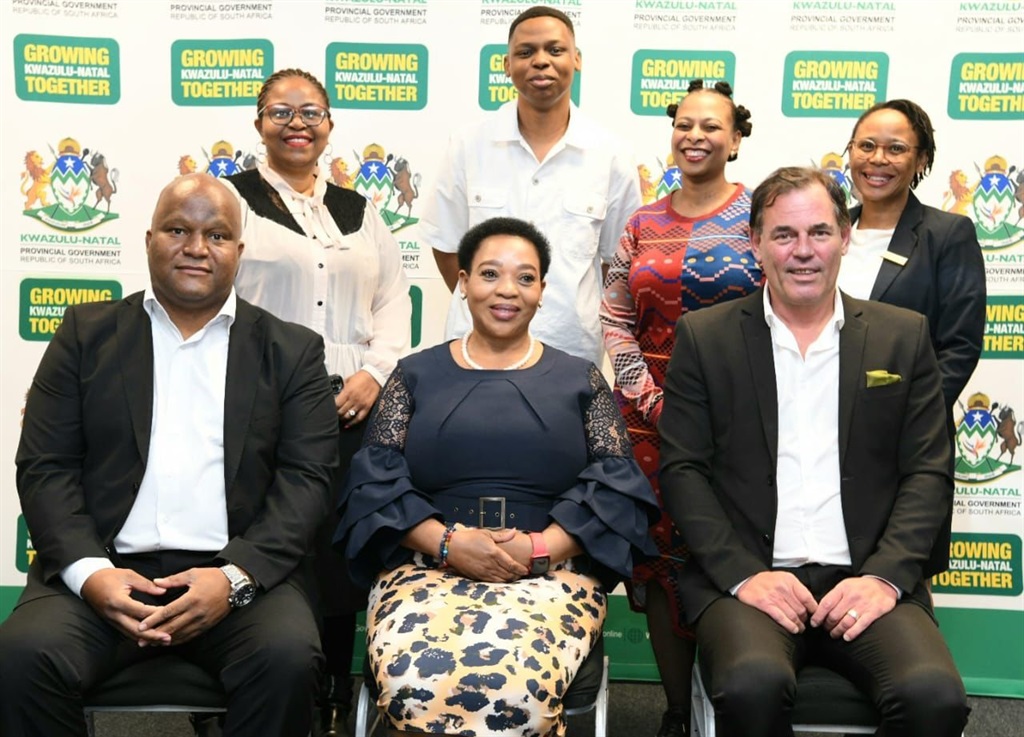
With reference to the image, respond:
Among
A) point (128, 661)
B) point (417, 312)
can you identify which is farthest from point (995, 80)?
point (128, 661)

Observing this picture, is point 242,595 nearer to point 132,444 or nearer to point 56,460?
point 132,444

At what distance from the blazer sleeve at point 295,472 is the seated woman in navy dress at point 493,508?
0.32ft

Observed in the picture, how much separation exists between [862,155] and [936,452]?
1.07 meters

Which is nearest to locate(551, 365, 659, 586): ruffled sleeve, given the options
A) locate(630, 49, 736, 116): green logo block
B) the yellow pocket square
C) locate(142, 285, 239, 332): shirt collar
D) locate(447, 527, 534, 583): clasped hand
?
locate(447, 527, 534, 583): clasped hand

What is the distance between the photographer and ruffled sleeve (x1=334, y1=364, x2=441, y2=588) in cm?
296

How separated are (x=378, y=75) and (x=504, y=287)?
1.74 m

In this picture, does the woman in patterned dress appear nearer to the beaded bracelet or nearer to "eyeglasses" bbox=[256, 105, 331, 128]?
the beaded bracelet

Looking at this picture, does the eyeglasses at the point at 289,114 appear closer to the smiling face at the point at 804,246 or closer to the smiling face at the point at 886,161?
the smiling face at the point at 804,246

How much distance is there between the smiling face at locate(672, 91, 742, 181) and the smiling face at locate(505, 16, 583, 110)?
16.6 inches

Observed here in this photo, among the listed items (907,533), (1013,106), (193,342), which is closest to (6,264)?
(193,342)

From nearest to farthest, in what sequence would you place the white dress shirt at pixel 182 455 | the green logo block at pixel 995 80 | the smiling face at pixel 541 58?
the white dress shirt at pixel 182 455
the smiling face at pixel 541 58
the green logo block at pixel 995 80

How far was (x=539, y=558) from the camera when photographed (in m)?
2.89

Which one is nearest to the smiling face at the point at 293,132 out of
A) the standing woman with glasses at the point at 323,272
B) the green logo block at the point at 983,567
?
the standing woman with glasses at the point at 323,272

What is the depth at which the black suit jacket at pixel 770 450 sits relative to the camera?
112 inches
